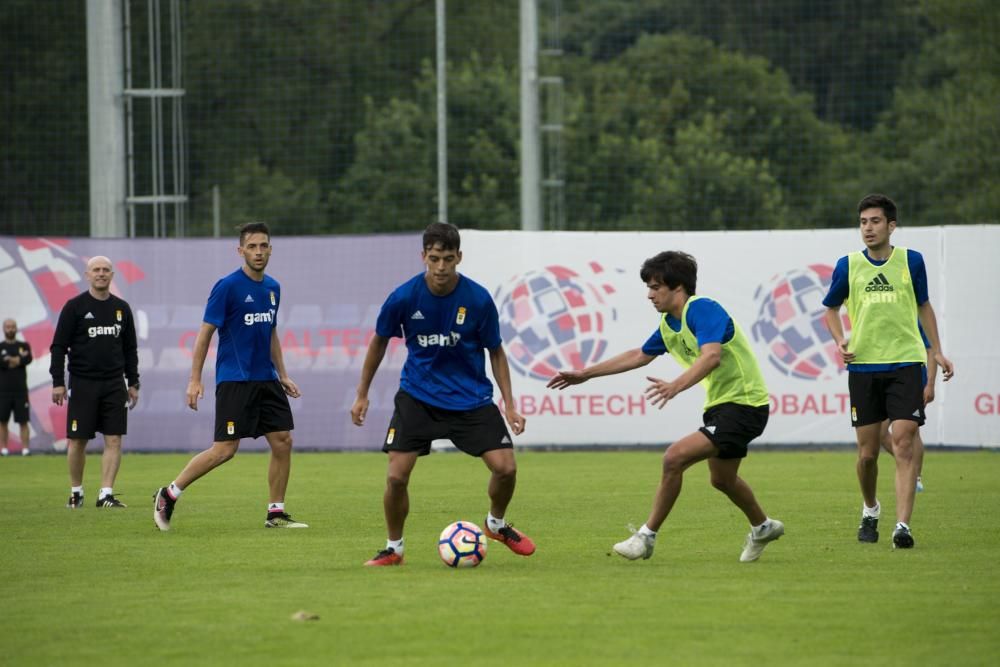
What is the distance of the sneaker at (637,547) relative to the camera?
972 centimetres

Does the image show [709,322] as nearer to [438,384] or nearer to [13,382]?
[438,384]

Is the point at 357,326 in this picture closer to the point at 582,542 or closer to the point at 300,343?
the point at 300,343

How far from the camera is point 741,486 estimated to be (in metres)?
9.84

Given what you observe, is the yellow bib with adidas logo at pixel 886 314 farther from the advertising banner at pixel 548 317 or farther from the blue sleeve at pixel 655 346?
the advertising banner at pixel 548 317

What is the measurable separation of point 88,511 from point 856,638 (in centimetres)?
854

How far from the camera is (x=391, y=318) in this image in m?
9.93

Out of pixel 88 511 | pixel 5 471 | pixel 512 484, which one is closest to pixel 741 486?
pixel 512 484

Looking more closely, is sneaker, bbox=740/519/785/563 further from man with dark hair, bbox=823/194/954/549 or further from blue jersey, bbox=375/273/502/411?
blue jersey, bbox=375/273/502/411

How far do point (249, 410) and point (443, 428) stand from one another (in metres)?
3.11

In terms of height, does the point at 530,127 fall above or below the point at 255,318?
above

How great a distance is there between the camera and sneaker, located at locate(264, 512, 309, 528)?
12484 mm

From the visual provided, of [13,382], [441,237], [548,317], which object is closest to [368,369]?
[441,237]

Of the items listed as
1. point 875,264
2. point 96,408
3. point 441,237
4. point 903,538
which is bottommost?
point 903,538

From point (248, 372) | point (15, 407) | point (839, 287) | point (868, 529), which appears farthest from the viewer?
point (15, 407)
